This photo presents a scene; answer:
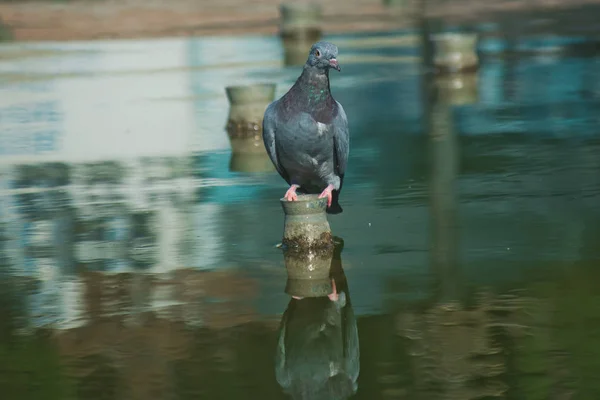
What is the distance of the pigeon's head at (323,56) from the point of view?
1003cm

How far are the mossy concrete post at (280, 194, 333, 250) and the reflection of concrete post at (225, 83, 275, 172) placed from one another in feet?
18.6

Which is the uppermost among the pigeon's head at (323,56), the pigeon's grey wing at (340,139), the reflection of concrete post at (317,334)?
the pigeon's head at (323,56)

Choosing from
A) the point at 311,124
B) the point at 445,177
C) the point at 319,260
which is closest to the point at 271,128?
the point at 311,124

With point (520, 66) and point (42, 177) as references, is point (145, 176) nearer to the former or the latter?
point (42, 177)

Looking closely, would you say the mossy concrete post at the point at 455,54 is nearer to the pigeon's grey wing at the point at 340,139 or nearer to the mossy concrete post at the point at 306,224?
the pigeon's grey wing at the point at 340,139

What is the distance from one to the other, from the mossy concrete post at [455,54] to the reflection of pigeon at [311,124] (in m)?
11.5

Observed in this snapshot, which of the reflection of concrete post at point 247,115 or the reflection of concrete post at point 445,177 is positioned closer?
the reflection of concrete post at point 445,177

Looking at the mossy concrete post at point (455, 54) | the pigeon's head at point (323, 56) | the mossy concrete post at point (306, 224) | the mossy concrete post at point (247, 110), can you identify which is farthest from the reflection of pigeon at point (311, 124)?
the mossy concrete post at point (455, 54)

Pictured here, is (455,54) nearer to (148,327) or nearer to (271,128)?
(271,128)

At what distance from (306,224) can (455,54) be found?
478 inches

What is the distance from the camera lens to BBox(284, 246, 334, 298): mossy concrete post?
364 inches

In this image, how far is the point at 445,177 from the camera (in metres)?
13.1

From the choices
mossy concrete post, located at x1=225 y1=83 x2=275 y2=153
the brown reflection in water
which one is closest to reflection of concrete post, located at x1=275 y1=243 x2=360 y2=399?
the brown reflection in water

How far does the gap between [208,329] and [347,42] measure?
20.8m
